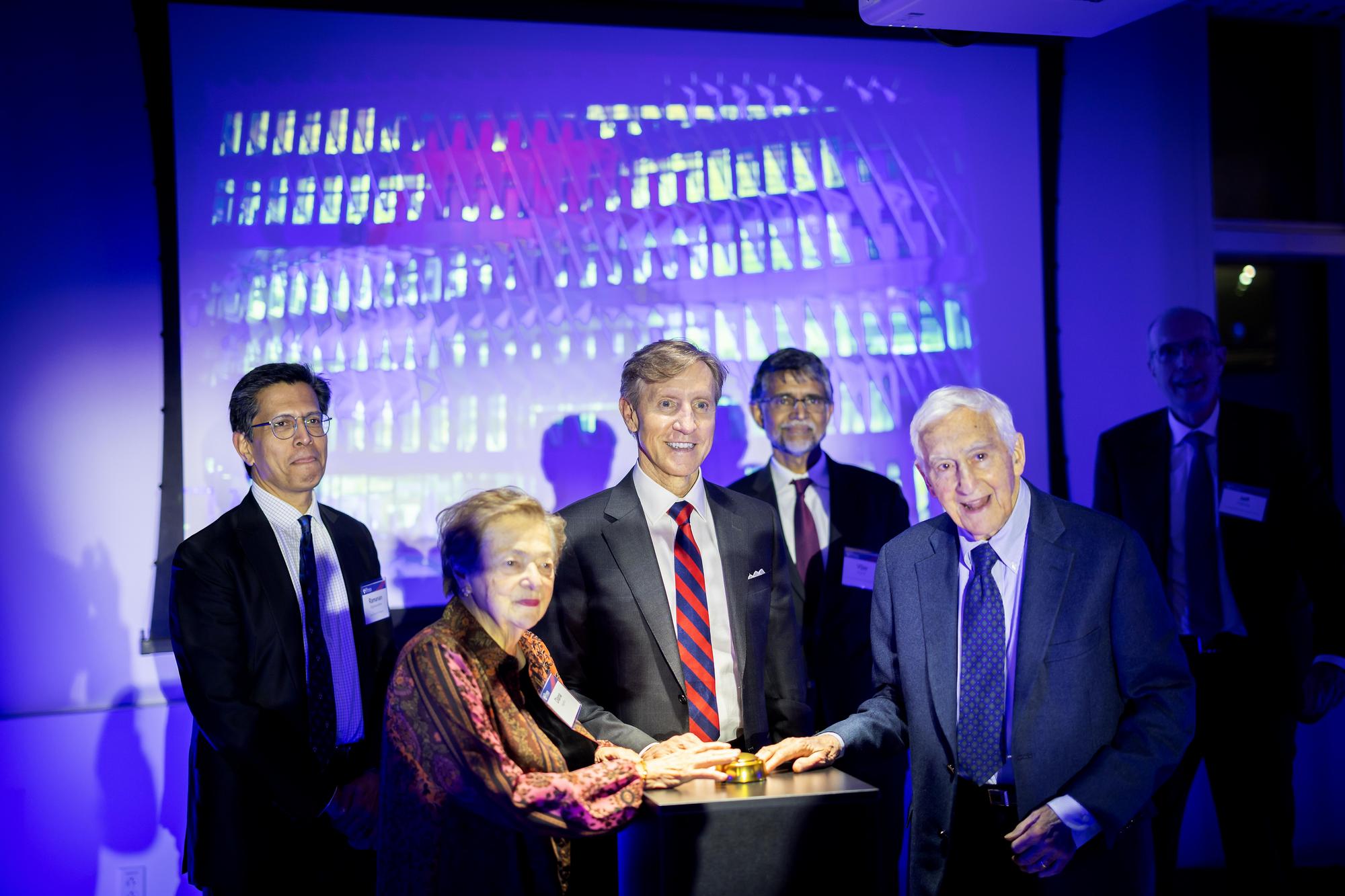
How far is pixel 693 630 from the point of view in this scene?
247 cm

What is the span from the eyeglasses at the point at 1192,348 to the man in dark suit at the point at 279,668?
265 centimetres

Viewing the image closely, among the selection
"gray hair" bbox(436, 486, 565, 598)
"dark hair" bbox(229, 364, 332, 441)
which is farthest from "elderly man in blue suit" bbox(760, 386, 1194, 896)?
"dark hair" bbox(229, 364, 332, 441)

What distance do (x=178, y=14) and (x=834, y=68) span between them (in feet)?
8.15

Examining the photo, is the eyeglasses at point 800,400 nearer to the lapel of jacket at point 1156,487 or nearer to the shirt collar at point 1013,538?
the lapel of jacket at point 1156,487

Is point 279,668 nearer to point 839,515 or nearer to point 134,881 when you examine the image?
point 134,881

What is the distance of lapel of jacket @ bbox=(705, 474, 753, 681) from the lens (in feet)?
8.22

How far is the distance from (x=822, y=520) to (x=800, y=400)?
0.41 m

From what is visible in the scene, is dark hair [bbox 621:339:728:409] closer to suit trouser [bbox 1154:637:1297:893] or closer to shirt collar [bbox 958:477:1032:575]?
shirt collar [bbox 958:477:1032:575]

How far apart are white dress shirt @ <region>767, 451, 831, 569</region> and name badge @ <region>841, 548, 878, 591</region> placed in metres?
0.09

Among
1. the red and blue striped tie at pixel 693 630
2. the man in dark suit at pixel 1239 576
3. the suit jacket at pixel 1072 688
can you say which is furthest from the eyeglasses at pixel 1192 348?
the red and blue striped tie at pixel 693 630

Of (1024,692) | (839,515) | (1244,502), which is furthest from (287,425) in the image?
(1244,502)

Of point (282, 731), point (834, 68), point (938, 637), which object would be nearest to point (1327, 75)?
point (834, 68)

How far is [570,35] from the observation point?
4.15 m

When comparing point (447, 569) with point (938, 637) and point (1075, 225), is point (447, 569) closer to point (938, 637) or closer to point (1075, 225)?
point (938, 637)
